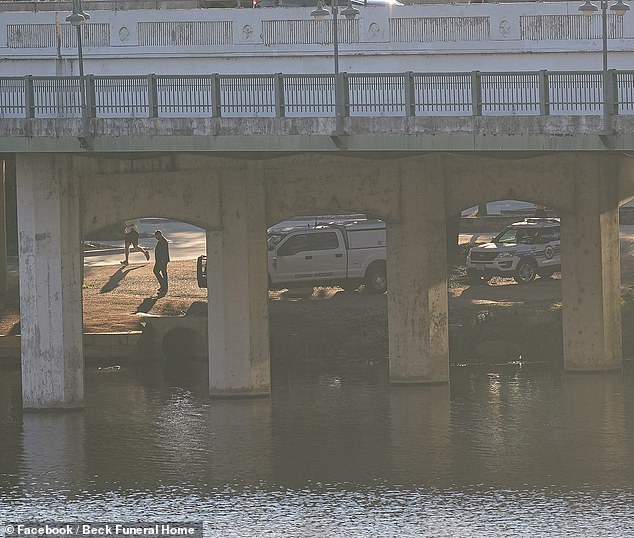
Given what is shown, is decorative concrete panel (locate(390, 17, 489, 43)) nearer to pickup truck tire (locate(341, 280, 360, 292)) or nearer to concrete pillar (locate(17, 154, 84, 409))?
concrete pillar (locate(17, 154, 84, 409))

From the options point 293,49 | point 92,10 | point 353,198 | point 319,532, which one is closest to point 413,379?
point 353,198

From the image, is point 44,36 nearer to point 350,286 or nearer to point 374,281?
point 350,286

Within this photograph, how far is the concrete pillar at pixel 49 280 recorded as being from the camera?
3572cm

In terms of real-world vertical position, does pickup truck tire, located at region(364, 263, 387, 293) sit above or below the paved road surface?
below

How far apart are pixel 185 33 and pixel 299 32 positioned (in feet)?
7.66

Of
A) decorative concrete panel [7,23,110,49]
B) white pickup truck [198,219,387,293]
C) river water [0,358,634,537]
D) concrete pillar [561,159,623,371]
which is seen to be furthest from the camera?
white pickup truck [198,219,387,293]

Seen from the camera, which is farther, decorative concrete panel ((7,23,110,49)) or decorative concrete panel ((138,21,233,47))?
decorative concrete panel ((7,23,110,49))

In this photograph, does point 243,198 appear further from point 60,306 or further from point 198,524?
point 198,524

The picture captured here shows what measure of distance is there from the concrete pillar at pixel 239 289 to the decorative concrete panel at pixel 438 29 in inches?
164

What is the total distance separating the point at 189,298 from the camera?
1885 inches

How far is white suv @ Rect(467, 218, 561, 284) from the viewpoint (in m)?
49.2

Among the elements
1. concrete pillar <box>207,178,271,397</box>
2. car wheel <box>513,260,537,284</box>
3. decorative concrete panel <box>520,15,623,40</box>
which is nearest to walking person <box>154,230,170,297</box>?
car wheel <box>513,260,537,284</box>

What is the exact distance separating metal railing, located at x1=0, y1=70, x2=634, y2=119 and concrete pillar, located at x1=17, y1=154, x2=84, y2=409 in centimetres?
129

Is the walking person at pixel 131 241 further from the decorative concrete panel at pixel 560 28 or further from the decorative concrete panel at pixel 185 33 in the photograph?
the decorative concrete panel at pixel 560 28
